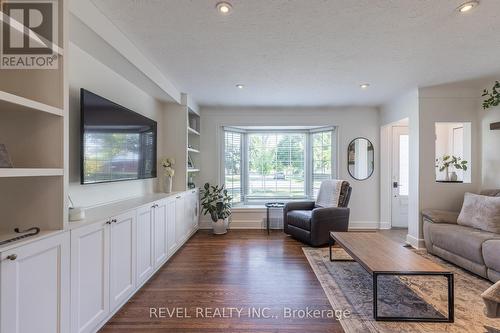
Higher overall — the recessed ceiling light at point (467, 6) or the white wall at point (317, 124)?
the recessed ceiling light at point (467, 6)

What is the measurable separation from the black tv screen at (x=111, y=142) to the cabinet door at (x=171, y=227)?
1.65ft

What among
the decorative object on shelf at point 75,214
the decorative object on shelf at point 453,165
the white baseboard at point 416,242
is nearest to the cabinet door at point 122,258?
the decorative object on shelf at point 75,214

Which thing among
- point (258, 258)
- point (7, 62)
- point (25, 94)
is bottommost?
point (258, 258)

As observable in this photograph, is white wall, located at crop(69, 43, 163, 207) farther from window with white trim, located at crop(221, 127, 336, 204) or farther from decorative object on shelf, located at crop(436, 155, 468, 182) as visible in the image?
decorative object on shelf, located at crop(436, 155, 468, 182)

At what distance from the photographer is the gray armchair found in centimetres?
384

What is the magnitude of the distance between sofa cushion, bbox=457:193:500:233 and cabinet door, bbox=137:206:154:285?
3.78 m

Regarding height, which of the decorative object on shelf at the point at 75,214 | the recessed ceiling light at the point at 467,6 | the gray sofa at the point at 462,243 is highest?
the recessed ceiling light at the point at 467,6

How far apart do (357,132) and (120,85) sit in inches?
165

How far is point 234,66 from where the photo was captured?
9.61 feet

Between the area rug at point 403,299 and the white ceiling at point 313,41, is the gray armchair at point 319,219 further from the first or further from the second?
the white ceiling at point 313,41

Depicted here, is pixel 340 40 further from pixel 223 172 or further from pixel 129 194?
pixel 223 172

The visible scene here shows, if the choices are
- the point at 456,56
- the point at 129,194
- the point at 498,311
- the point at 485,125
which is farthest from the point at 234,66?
the point at 485,125

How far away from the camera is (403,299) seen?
7.64 feet

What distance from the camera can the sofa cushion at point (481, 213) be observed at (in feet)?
9.51
